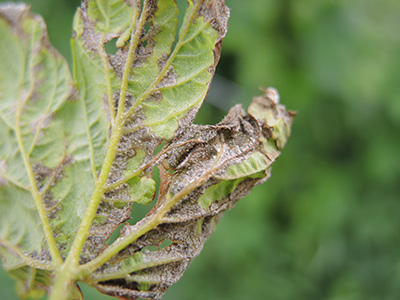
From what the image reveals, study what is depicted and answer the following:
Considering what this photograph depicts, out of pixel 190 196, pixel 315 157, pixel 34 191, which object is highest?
pixel 315 157

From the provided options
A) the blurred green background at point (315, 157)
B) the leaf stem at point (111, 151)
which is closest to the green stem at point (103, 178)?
the leaf stem at point (111, 151)

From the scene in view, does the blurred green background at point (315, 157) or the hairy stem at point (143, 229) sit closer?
the hairy stem at point (143, 229)

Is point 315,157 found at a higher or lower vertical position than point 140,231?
higher

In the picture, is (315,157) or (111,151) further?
(315,157)

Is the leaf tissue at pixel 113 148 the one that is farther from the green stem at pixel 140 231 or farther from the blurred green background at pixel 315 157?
the blurred green background at pixel 315 157

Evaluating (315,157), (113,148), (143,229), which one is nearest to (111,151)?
(113,148)

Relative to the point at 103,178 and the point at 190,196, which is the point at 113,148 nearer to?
the point at 103,178
